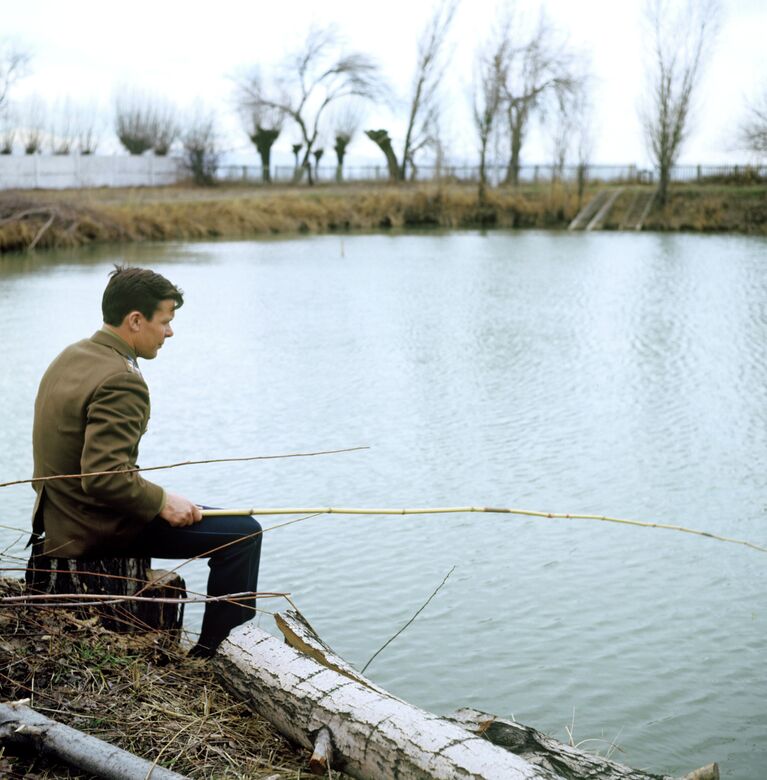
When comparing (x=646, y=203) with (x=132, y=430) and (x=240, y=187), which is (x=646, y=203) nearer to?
(x=240, y=187)

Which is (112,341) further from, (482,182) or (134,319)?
(482,182)

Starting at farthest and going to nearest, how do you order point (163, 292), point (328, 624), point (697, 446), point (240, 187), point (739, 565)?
point (240, 187), point (697, 446), point (739, 565), point (328, 624), point (163, 292)

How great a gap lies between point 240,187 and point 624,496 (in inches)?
1460

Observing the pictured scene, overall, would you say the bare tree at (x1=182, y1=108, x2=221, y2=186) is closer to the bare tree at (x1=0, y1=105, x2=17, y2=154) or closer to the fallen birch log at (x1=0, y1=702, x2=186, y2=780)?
the bare tree at (x1=0, y1=105, x2=17, y2=154)

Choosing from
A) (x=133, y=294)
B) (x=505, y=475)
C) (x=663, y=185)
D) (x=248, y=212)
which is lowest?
(x=505, y=475)

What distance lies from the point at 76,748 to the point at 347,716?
567mm

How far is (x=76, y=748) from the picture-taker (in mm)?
2178

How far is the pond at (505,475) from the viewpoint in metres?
3.65

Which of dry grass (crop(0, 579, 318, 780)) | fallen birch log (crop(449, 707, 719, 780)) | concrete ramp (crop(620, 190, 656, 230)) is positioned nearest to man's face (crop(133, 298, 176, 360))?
dry grass (crop(0, 579, 318, 780))

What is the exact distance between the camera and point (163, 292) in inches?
115

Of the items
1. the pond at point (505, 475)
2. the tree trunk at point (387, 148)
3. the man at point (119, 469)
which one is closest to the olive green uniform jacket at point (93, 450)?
the man at point (119, 469)

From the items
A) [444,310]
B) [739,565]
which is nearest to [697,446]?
[739,565]

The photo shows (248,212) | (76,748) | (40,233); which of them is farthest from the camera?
(248,212)

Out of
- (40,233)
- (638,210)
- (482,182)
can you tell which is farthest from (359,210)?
(40,233)
